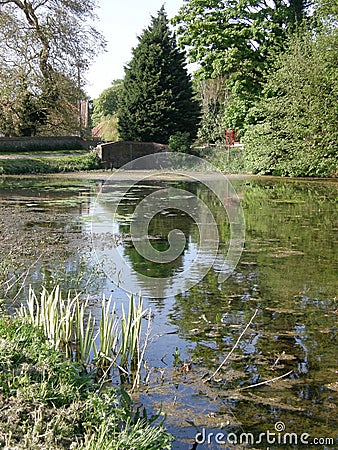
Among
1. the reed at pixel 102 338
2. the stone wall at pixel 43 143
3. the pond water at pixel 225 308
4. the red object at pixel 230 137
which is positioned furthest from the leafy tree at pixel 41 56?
the reed at pixel 102 338

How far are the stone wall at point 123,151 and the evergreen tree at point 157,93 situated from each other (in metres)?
1.06

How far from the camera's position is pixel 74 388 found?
10.3 feet

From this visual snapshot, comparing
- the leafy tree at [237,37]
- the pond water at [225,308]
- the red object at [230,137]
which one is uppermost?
the leafy tree at [237,37]

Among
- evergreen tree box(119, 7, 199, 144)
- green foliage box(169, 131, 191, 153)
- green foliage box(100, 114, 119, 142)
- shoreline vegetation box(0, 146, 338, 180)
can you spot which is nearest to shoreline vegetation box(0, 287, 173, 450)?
shoreline vegetation box(0, 146, 338, 180)

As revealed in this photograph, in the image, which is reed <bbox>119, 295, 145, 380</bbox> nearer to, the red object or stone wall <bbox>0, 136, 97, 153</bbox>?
stone wall <bbox>0, 136, 97, 153</bbox>

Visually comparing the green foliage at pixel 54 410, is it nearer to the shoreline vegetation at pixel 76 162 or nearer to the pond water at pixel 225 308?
the pond water at pixel 225 308

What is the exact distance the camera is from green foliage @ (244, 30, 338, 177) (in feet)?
73.3

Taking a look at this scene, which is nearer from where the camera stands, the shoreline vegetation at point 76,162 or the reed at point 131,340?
the reed at point 131,340

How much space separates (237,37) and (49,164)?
36.4 feet

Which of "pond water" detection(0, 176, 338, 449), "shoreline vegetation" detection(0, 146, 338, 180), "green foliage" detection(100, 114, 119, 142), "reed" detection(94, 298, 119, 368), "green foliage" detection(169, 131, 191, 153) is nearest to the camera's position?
"pond water" detection(0, 176, 338, 449)

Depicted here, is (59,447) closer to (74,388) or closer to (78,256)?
(74,388)

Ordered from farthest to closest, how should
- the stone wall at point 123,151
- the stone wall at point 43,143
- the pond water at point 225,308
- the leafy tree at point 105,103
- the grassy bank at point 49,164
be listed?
1. the leafy tree at point 105,103
2. the stone wall at point 123,151
3. the stone wall at point 43,143
4. the grassy bank at point 49,164
5. the pond water at point 225,308

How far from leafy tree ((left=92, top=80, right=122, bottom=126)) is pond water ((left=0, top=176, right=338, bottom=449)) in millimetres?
56716

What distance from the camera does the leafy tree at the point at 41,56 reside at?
30.7 m
